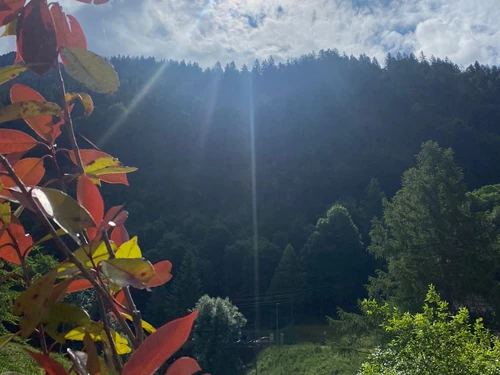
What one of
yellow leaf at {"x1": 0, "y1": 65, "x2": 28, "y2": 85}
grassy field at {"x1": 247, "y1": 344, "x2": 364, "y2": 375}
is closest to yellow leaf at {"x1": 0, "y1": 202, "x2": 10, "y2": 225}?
yellow leaf at {"x1": 0, "y1": 65, "x2": 28, "y2": 85}

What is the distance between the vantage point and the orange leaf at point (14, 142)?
38 cm

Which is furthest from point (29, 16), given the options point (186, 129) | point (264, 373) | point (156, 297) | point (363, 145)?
point (363, 145)

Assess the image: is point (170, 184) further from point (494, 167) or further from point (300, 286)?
point (494, 167)

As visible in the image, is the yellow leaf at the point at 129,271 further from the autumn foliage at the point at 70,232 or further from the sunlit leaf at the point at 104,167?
the sunlit leaf at the point at 104,167

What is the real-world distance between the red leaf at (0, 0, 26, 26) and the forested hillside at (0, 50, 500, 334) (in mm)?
8886

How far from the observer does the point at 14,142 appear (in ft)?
1.25

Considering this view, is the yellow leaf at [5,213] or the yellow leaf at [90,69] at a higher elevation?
the yellow leaf at [90,69]

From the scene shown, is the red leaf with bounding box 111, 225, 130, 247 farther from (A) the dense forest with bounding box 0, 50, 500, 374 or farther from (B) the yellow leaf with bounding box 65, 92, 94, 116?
(A) the dense forest with bounding box 0, 50, 500, 374

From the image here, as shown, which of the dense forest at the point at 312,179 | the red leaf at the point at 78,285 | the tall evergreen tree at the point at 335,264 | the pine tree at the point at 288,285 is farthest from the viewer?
the tall evergreen tree at the point at 335,264

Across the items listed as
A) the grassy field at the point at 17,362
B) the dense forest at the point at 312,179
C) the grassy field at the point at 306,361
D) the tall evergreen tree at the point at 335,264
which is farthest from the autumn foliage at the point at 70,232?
the tall evergreen tree at the point at 335,264

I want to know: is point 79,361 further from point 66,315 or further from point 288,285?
point 288,285

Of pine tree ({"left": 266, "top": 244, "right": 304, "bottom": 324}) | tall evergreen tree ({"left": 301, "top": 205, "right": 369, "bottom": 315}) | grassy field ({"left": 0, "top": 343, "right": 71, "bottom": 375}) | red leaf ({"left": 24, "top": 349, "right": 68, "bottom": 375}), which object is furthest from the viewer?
tall evergreen tree ({"left": 301, "top": 205, "right": 369, "bottom": 315})

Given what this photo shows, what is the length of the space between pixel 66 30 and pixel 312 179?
30.8m

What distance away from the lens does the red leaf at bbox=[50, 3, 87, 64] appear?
14.5 inches
